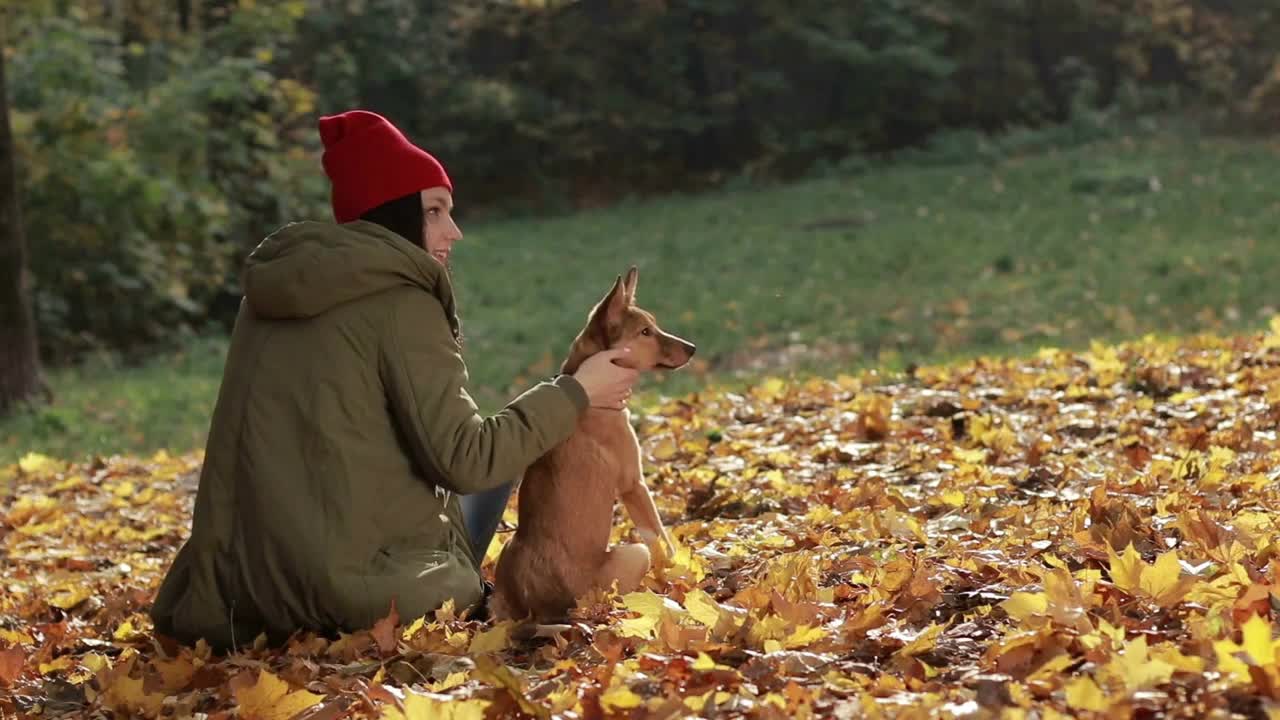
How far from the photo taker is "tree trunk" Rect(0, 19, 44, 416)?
11.0 m

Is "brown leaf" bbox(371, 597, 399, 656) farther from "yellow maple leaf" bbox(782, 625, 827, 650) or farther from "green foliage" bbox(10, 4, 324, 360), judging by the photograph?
"green foliage" bbox(10, 4, 324, 360)

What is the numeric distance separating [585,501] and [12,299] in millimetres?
8786

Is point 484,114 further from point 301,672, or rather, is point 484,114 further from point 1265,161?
point 301,672

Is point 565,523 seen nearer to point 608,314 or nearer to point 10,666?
point 608,314

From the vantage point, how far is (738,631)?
3.21m

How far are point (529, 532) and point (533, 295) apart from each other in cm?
1493

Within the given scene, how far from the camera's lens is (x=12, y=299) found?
11.2 m

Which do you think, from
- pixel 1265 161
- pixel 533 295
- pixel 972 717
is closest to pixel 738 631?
pixel 972 717

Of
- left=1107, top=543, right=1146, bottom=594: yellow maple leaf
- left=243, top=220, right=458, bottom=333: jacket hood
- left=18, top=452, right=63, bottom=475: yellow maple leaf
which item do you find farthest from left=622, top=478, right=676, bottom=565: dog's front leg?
left=18, top=452, right=63, bottom=475: yellow maple leaf

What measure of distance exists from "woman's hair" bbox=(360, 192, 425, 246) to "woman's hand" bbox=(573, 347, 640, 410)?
0.60m

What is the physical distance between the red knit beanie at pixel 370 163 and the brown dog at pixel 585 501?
62cm

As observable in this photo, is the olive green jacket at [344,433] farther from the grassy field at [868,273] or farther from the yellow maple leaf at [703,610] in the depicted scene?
the grassy field at [868,273]

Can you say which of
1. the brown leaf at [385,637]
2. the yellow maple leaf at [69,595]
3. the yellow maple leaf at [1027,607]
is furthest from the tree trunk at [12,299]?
the yellow maple leaf at [1027,607]

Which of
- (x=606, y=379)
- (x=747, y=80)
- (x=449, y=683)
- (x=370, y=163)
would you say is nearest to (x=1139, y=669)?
(x=449, y=683)
